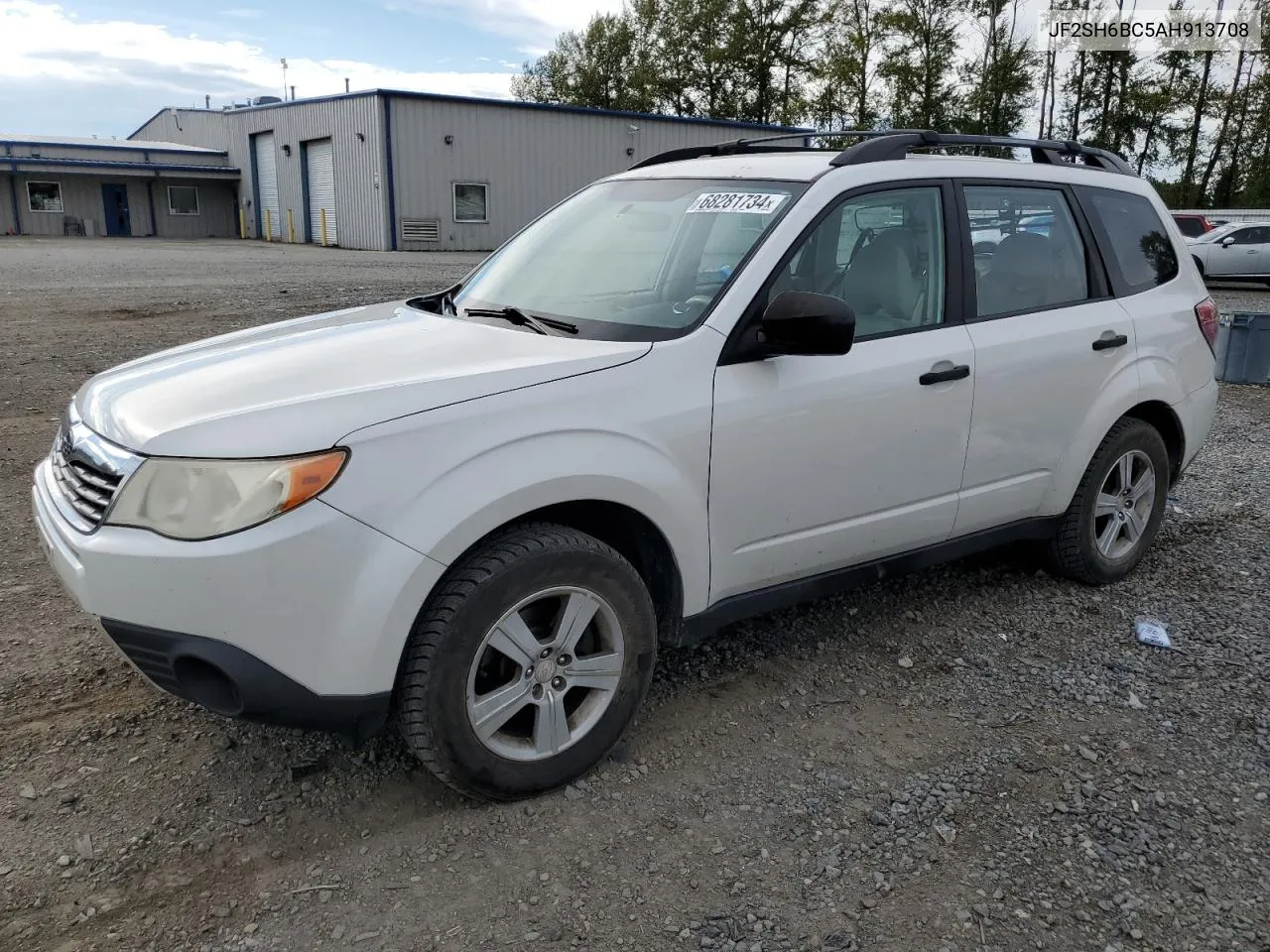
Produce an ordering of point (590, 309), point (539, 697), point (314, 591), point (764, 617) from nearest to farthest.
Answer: point (314, 591) → point (539, 697) → point (590, 309) → point (764, 617)

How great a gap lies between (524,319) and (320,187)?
33102mm

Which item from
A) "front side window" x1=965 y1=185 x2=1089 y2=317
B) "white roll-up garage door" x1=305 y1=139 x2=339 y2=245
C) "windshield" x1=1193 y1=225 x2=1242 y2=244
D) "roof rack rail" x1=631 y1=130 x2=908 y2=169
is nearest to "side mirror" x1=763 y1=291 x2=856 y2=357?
"front side window" x1=965 y1=185 x2=1089 y2=317

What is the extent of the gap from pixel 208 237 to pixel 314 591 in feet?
144

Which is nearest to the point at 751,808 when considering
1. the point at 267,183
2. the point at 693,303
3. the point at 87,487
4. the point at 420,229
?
the point at 693,303

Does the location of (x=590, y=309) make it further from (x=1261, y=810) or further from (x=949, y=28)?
(x=949, y=28)

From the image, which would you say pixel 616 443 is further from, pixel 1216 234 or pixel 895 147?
pixel 1216 234

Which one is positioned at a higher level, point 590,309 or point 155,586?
point 590,309

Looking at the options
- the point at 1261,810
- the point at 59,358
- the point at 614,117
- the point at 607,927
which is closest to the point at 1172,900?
the point at 1261,810

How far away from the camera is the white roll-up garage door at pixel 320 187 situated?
107ft

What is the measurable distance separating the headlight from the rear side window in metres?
3.46

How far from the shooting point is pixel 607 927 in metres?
2.45

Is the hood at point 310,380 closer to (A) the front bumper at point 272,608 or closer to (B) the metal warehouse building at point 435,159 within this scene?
(A) the front bumper at point 272,608

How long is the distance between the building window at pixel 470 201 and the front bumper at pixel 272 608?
3015 cm

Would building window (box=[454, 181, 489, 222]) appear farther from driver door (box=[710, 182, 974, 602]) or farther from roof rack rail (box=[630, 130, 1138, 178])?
driver door (box=[710, 182, 974, 602])
